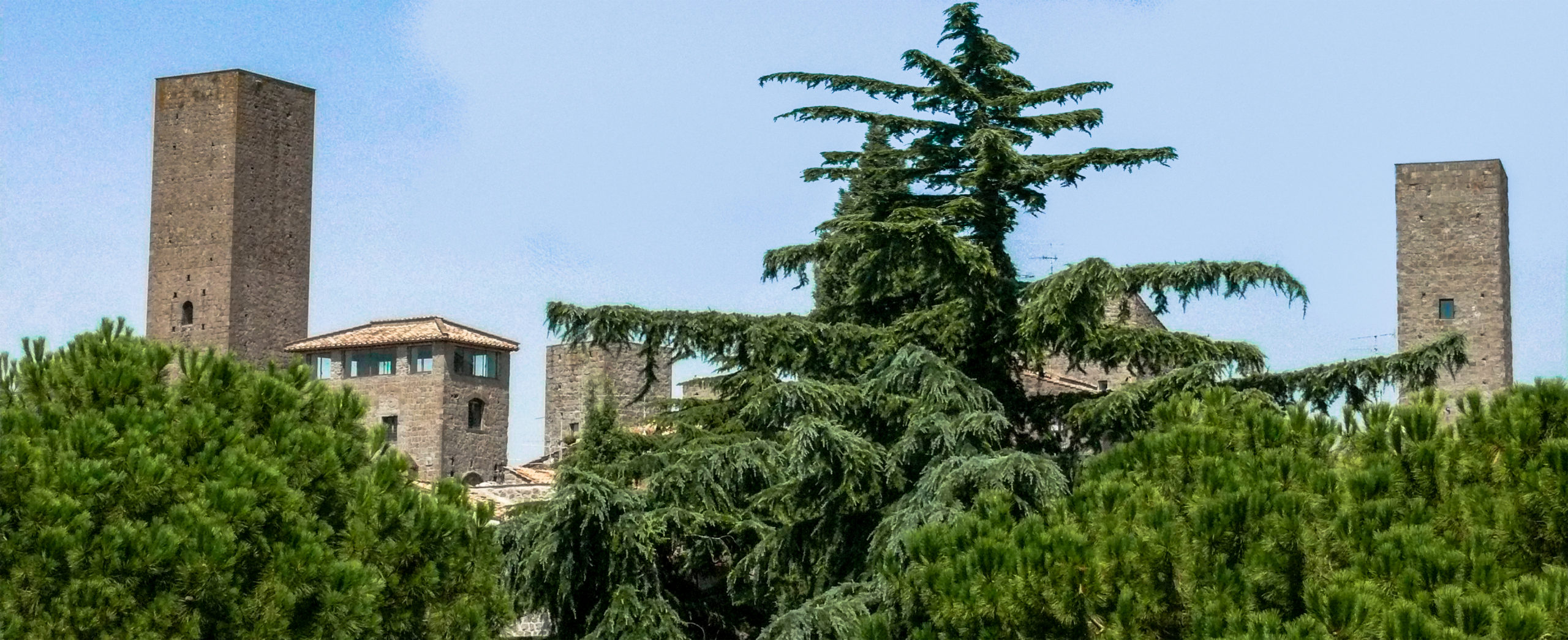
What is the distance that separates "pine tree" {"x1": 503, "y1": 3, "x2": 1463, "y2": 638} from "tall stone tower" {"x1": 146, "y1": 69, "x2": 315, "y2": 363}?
1399 inches

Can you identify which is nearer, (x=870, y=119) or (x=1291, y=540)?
(x=1291, y=540)

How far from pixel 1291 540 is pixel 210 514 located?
6.35 metres

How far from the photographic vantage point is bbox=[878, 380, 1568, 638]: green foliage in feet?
29.3

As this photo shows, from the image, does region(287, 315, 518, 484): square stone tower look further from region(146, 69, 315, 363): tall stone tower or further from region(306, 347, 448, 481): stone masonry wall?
region(146, 69, 315, 363): tall stone tower

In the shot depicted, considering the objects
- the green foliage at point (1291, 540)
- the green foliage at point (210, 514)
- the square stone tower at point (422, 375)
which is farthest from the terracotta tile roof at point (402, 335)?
Answer: the green foliage at point (1291, 540)

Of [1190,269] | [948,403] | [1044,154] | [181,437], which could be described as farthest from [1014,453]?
[181,437]

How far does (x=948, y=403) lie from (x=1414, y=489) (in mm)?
5034

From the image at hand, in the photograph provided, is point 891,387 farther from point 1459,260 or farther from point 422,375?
point 422,375

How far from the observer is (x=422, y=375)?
1986 inches

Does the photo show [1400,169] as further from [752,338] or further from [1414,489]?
[1414,489]

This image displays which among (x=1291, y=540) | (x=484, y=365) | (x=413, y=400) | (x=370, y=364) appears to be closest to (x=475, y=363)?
(x=484, y=365)

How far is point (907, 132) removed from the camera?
54.9 ft

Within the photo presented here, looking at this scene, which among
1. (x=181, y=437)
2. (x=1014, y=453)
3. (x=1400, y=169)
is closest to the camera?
(x=181, y=437)

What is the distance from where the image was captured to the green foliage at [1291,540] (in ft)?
29.3
